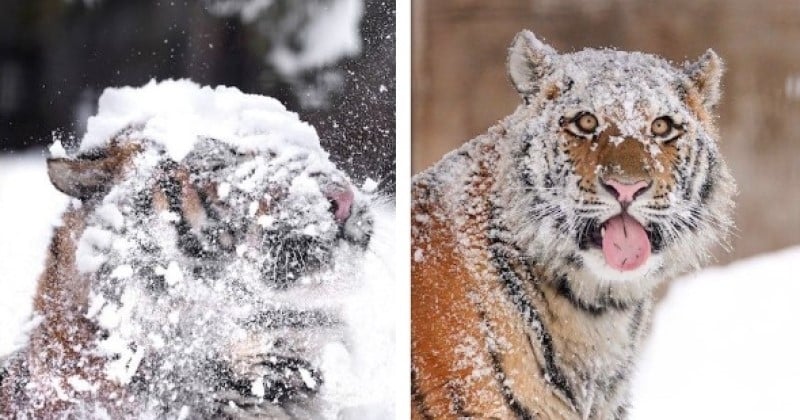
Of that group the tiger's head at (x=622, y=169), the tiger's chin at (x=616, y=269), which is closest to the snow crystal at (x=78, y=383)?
the tiger's head at (x=622, y=169)

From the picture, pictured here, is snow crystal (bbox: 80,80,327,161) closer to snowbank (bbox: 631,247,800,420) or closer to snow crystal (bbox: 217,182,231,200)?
snow crystal (bbox: 217,182,231,200)

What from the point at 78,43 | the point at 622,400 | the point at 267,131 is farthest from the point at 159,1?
the point at 622,400

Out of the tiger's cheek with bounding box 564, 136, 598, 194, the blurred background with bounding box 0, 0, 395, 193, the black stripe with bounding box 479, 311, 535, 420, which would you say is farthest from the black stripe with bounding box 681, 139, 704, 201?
the blurred background with bounding box 0, 0, 395, 193

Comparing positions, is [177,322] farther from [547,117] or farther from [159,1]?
[547,117]

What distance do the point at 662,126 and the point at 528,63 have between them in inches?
13.7

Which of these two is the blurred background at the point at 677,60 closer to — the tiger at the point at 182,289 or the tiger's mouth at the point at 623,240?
the tiger's mouth at the point at 623,240

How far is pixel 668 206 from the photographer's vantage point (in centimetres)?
183

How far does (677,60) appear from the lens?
190 centimetres

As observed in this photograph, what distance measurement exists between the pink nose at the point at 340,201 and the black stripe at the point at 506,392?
0.48 m

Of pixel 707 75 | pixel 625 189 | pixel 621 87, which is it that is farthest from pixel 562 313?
pixel 707 75

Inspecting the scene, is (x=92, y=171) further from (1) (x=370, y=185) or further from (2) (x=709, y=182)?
(2) (x=709, y=182)

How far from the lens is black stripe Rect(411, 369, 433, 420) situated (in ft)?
6.27

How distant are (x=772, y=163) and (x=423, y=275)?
87 centimetres

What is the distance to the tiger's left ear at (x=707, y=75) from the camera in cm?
189
